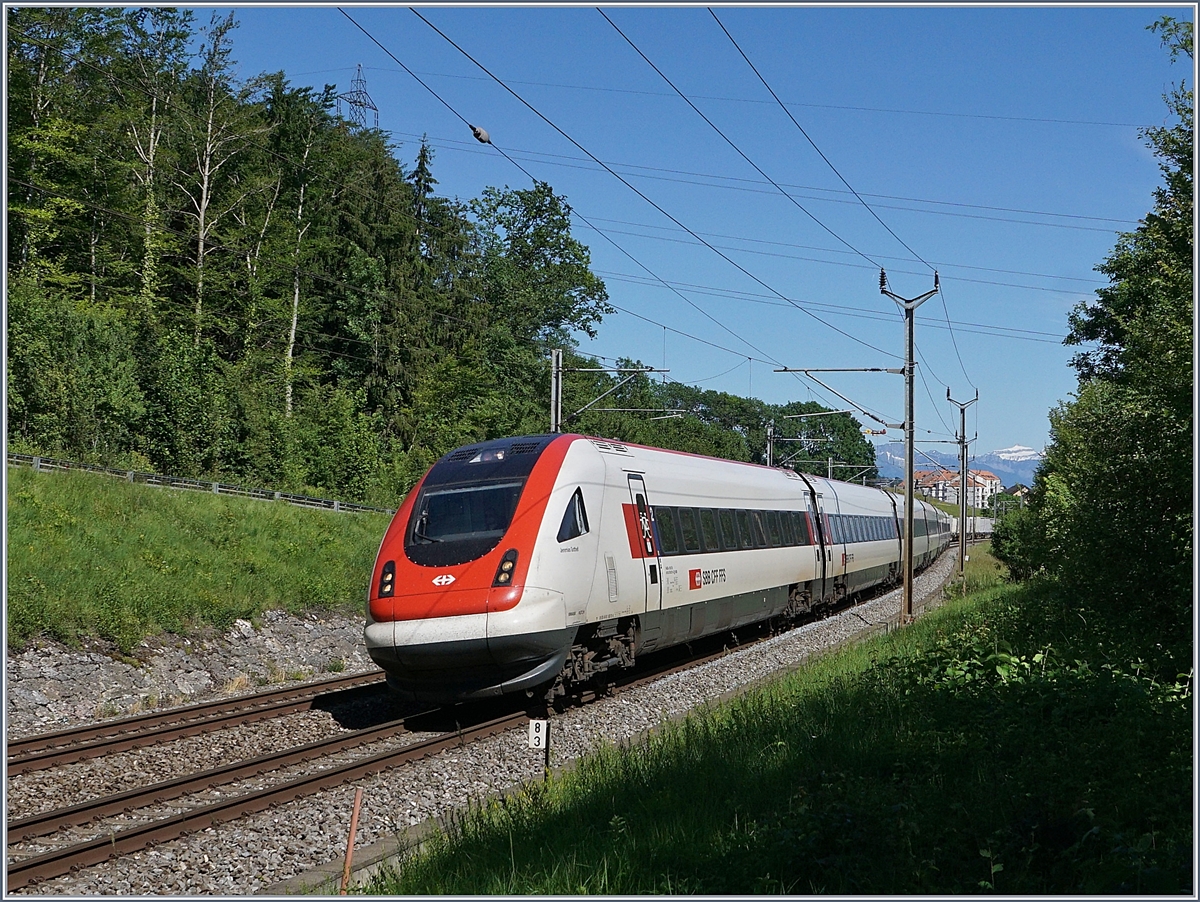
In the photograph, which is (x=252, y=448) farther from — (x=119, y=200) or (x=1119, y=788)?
(x=1119, y=788)

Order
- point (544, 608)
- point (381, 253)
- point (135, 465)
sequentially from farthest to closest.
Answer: point (381, 253) < point (135, 465) < point (544, 608)

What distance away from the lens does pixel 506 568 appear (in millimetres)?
12086

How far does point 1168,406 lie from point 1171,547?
162 cm

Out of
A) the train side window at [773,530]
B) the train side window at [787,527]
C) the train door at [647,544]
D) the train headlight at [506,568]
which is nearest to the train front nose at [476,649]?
the train headlight at [506,568]

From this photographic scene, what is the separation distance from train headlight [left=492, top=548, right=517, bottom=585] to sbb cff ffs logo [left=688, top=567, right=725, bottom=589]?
482 cm

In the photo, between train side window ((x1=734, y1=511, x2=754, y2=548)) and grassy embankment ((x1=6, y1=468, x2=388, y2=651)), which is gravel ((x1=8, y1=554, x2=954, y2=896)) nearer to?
grassy embankment ((x1=6, y1=468, x2=388, y2=651))

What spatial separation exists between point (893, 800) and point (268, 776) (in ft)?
19.5

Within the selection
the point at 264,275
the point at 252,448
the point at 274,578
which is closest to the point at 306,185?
the point at 264,275

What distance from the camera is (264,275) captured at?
43.5 metres

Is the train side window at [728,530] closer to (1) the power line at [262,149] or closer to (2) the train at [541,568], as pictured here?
(2) the train at [541,568]

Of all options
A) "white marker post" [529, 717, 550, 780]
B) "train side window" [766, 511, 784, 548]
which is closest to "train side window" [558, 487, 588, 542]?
"white marker post" [529, 717, 550, 780]

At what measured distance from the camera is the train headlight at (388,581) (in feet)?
40.8

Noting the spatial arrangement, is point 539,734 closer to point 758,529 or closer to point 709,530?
point 709,530

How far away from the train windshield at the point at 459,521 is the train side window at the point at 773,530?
30.4ft
